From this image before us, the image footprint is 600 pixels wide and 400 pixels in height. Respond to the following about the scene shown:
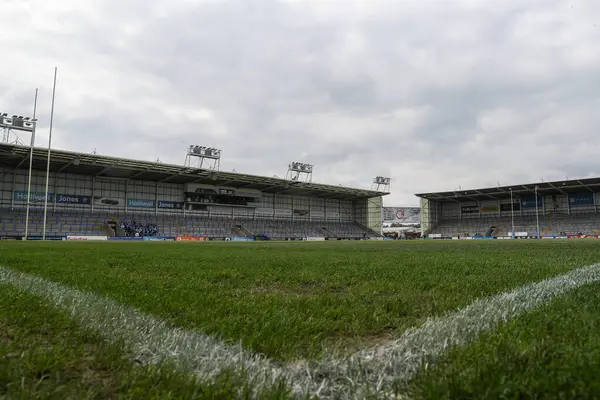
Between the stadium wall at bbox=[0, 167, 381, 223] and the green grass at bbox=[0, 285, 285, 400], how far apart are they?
159 feet

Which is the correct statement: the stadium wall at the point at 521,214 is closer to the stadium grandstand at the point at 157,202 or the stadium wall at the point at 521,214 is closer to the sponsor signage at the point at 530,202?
the sponsor signage at the point at 530,202

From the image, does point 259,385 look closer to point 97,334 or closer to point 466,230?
point 97,334

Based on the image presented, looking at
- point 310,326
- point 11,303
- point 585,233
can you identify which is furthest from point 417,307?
point 585,233

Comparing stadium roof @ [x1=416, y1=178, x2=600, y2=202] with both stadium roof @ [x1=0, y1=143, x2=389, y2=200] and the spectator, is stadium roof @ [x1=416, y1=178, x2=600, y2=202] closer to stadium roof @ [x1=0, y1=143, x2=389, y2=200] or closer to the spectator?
stadium roof @ [x1=0, y1=143, x2=389, y2=200]

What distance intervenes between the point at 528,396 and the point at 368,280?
3.50m

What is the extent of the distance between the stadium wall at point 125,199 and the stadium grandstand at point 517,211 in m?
22.8

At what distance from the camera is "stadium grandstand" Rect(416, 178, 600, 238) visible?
5612 cm

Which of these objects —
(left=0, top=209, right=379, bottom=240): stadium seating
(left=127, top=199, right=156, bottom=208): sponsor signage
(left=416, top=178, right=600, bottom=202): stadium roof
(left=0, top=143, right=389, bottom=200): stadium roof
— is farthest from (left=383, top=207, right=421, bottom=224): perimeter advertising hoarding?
(left=127, top=199, right=156, bottom=208): sponsor signage

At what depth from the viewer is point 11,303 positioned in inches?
117

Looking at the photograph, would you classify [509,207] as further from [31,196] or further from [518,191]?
[31,196]

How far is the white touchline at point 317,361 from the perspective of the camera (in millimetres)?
1500

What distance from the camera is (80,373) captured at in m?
1.56

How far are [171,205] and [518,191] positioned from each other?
175 feet

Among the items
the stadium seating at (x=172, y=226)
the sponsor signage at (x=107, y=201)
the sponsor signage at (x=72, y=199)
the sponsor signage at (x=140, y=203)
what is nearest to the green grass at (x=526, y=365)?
the stadium seating at (x=172, y=226)
